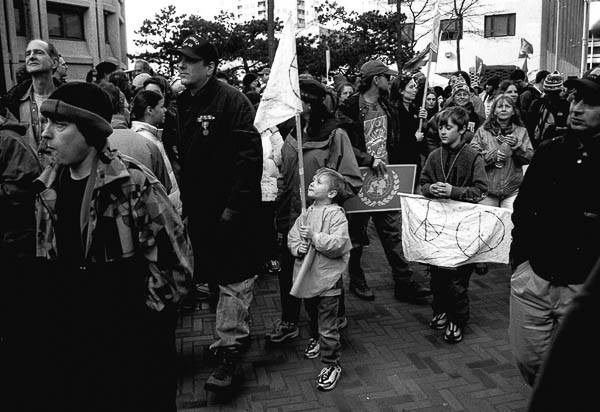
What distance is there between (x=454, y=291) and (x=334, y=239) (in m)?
1.36

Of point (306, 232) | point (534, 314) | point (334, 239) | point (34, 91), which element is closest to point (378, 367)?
point (334, 239)

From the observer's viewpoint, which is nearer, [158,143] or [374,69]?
[158,143]

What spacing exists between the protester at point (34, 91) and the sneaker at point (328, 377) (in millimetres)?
2825

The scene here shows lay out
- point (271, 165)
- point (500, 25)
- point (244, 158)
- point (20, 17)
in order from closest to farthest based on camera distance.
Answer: point (244, 158)
point (271, 165)
point (20, 17)
point (500, 25)

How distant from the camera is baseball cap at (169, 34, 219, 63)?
3.98 metres

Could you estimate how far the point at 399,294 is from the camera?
19.1ft

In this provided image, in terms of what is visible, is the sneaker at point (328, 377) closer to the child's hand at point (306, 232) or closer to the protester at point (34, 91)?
the child's hand at point (306, 232)

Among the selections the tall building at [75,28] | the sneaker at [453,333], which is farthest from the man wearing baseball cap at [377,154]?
the tall building at [75,28]

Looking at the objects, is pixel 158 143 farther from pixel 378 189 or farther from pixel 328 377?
pixel 378 189

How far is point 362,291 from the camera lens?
588cm

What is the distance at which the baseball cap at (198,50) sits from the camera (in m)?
3.98

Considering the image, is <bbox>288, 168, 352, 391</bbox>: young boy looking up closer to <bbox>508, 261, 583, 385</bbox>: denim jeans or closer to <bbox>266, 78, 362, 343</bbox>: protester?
<bbox>266, 78, 362, 343</bbox>: protester

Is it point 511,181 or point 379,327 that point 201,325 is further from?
point 511,181

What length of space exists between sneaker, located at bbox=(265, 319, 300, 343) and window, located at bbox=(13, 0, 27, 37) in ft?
107
